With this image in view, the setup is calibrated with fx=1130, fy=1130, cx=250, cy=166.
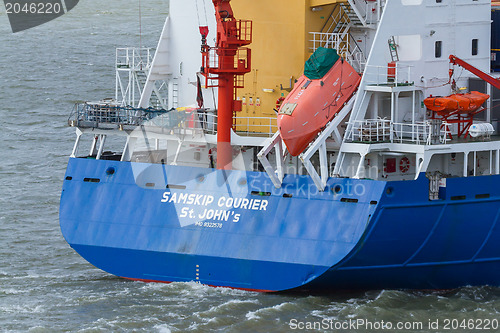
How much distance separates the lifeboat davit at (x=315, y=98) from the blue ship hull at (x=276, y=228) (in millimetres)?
1002

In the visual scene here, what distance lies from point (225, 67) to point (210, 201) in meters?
3.07

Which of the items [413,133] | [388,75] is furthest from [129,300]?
[388,75]

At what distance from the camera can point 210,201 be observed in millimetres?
25031

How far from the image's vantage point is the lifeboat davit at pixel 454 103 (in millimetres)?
24797

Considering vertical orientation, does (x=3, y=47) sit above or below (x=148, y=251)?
above

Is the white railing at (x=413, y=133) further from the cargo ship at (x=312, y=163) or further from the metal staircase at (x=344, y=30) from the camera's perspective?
the metal staircase at (x=344, y=30)

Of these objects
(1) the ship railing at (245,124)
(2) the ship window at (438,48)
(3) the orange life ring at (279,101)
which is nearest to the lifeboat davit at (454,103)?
(2) the ship window at (438,48)

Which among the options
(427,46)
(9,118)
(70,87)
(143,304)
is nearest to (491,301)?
(427,46)

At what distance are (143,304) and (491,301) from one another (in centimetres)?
760

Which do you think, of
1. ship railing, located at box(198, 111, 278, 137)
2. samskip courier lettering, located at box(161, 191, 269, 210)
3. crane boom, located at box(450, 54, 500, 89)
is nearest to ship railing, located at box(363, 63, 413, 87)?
crane boom, located at box(450, 54, 500, 89)

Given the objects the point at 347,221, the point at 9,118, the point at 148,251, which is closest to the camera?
the point at 347,221

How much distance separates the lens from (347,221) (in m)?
23.5

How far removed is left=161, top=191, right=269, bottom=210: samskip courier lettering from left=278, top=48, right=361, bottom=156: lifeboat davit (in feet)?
4.49

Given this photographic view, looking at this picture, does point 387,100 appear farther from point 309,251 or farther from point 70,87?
point 70,87
